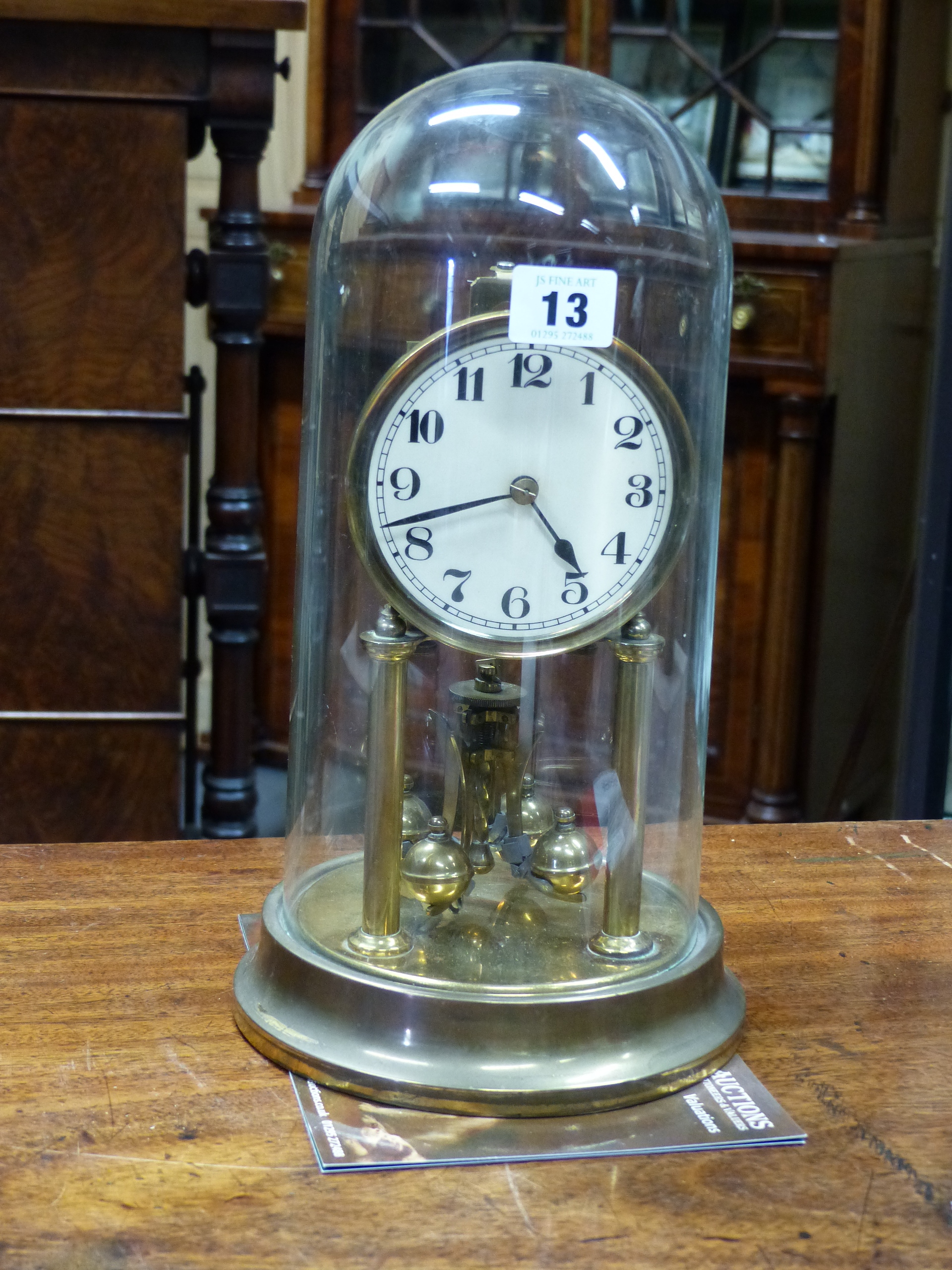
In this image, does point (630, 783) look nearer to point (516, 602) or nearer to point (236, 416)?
point (516, 602)

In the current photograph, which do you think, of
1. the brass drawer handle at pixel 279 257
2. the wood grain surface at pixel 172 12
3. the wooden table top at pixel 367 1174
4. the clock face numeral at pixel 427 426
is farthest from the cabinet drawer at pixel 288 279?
the clock face numeral at pixel 427 426

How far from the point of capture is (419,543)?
67cm

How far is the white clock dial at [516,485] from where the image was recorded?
0.66m

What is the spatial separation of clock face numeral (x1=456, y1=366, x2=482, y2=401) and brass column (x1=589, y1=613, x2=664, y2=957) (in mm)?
125

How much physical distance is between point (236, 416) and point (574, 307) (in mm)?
1047

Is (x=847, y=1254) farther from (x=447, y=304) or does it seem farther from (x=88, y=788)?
(x=88, y=788)

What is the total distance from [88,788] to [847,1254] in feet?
4.20

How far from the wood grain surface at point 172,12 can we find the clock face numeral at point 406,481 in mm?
983

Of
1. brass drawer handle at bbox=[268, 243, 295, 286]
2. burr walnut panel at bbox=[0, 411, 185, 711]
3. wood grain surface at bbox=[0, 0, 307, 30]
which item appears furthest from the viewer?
brass drawer handle at bbox=[268, 243, 295, 286]

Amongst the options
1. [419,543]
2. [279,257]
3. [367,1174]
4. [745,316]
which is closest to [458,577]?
[419,543]

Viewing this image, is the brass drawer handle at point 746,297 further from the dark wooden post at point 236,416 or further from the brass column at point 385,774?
the brass column at point 385,774

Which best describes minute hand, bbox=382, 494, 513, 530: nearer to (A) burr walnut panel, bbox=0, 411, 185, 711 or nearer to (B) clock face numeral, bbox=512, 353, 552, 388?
(B) clock face numeral, bbox=512, 353, 552, 388

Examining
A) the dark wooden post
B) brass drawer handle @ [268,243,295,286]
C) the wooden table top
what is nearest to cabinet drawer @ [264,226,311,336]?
brass drawer handle @ [268,243,295,286]

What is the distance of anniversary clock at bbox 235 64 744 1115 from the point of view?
2.15 feet
